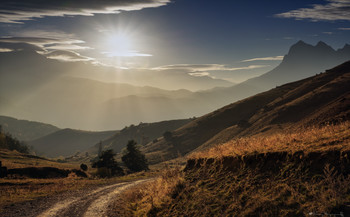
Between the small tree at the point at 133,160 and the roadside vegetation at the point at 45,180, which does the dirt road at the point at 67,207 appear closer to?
the roadside vegetation at the point at 45,180

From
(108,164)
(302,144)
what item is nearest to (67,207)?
(302,144)

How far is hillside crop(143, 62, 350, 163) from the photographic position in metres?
63.5

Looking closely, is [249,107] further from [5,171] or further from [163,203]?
[163,203]

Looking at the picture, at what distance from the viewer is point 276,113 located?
87000mm

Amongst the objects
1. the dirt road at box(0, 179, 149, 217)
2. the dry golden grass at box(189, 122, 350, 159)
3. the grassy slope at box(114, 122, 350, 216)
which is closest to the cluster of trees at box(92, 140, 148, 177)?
the dirt road at box(0, 179, 149, 217)

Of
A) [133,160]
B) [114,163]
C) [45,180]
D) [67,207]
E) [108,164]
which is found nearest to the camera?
[67,207]

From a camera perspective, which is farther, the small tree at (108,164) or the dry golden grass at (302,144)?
the small tree at (108,164)

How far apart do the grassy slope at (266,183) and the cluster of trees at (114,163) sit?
123 ft

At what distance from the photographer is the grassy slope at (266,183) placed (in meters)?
7.59

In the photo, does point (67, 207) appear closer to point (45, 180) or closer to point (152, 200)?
point (152, 200)

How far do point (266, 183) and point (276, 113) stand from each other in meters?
83.4

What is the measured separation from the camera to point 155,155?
411 ft

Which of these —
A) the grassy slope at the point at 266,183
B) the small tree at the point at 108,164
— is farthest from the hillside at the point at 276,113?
the grassy slope at the point at 266,183

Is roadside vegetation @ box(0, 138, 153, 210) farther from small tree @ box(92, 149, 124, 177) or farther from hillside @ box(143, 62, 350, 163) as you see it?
hillside @ box(143, 62, 350, 163)
